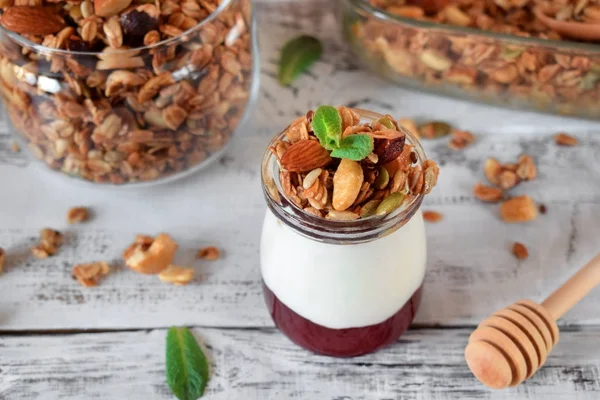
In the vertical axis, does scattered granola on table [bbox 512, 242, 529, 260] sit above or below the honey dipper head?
below

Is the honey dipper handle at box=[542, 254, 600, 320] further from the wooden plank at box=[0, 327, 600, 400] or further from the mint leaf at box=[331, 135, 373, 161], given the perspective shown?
the mint leaf at box=[331, 135, 373, 161]

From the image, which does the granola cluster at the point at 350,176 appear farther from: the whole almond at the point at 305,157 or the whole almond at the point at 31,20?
the whole almond at the point at 31,20

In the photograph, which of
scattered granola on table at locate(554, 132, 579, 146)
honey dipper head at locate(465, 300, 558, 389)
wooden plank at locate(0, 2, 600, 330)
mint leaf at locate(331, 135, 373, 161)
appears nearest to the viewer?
mint leaf at locate(331, 135, 373, 161)

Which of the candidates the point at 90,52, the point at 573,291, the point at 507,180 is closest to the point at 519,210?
the point at 507,180

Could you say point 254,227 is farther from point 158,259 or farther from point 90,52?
point 90,52

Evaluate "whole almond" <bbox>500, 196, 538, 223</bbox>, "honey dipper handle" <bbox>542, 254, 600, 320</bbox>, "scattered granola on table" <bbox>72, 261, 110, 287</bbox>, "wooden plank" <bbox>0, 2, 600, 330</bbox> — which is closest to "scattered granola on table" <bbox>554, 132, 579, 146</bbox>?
"wooden plank" <bbox>0, 2, 600, 330</bbox>

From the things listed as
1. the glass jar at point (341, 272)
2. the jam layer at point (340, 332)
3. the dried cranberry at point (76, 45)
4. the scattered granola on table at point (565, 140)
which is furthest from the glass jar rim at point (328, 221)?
the scattered granola on table at point (565, 140)
